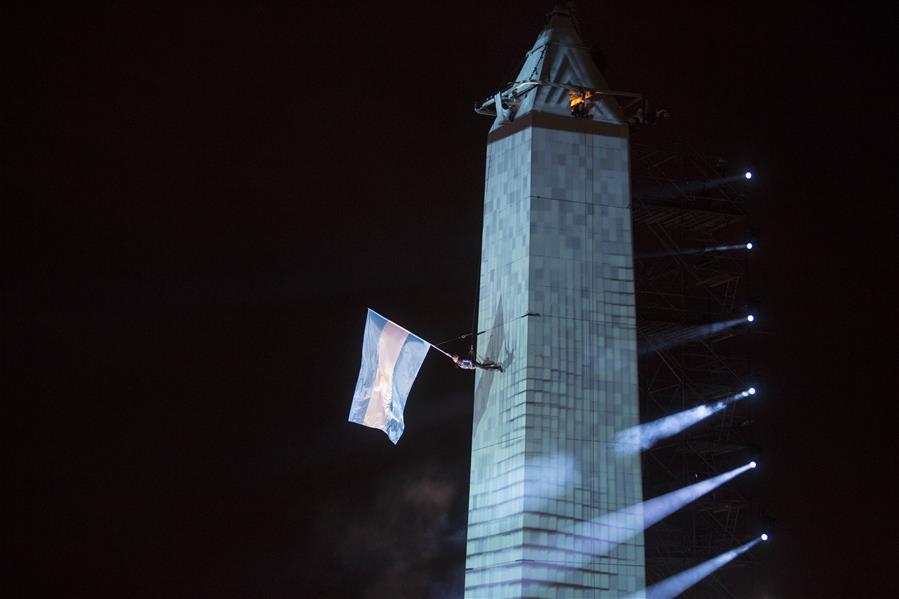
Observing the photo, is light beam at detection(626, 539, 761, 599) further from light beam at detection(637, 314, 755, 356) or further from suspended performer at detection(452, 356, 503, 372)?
suspended performer at detection(452, 356, 503, 372)

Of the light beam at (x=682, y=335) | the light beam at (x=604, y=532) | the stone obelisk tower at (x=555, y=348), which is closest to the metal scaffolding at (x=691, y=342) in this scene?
the light beam at (x=682, y=335)

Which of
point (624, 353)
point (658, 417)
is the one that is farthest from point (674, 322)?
point (624, 353)

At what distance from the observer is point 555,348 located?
39.7 m

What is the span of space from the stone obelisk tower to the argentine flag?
3207 mm

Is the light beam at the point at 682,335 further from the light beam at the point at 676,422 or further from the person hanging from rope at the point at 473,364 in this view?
the person hanging from rope at the point at 473,364

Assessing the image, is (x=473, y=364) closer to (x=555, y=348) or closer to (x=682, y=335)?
(x=555, y=348)

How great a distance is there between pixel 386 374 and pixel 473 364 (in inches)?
111

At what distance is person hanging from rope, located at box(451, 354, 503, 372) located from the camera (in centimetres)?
3930

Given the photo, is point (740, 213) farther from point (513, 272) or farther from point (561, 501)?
point (561, 501)

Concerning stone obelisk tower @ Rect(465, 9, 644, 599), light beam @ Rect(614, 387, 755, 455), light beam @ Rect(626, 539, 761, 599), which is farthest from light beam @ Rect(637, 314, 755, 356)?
light beam @ Rect(626, 539, 761, 599)

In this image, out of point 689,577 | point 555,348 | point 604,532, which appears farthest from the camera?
point 689,577

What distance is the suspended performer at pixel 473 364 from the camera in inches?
1547

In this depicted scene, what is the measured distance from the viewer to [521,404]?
128 ft

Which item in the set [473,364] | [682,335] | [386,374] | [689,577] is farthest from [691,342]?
[386,374]
